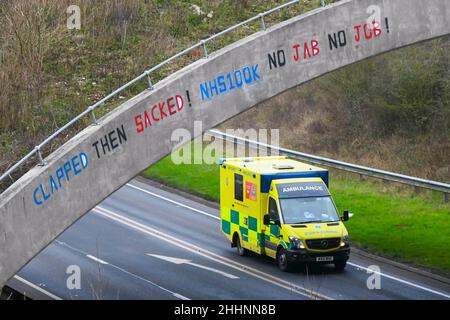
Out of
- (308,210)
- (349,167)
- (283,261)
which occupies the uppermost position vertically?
(308,210)

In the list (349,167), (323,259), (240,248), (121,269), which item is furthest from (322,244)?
(349,167)

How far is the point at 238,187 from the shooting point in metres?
28.5

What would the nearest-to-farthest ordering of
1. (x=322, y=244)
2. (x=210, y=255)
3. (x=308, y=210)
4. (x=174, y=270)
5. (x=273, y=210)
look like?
1. (x=322, y=244)
2. (x=308, y=210)
3. (x=273, y=210)
4. (x=174, y=270)
5. (x=210, y=255)

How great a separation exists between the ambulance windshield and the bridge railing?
7210mm

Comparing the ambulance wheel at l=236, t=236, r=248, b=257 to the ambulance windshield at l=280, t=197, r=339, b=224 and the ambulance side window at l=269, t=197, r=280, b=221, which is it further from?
the ambulance windshield at l=280, t=197, r=339, b=224

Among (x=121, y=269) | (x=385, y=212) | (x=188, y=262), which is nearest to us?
(x=121, y=269)

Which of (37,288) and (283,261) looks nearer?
(37,288)

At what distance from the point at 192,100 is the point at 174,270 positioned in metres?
7.48

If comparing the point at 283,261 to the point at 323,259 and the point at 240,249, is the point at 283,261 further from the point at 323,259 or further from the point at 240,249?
the point at 240,249

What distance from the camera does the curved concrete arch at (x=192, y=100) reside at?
20219 millimetres

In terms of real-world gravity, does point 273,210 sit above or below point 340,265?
above

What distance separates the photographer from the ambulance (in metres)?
26.4

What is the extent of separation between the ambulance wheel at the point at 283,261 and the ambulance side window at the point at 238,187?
215 cm

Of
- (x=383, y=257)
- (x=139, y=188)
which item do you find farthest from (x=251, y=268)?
(x=139, y=188)
